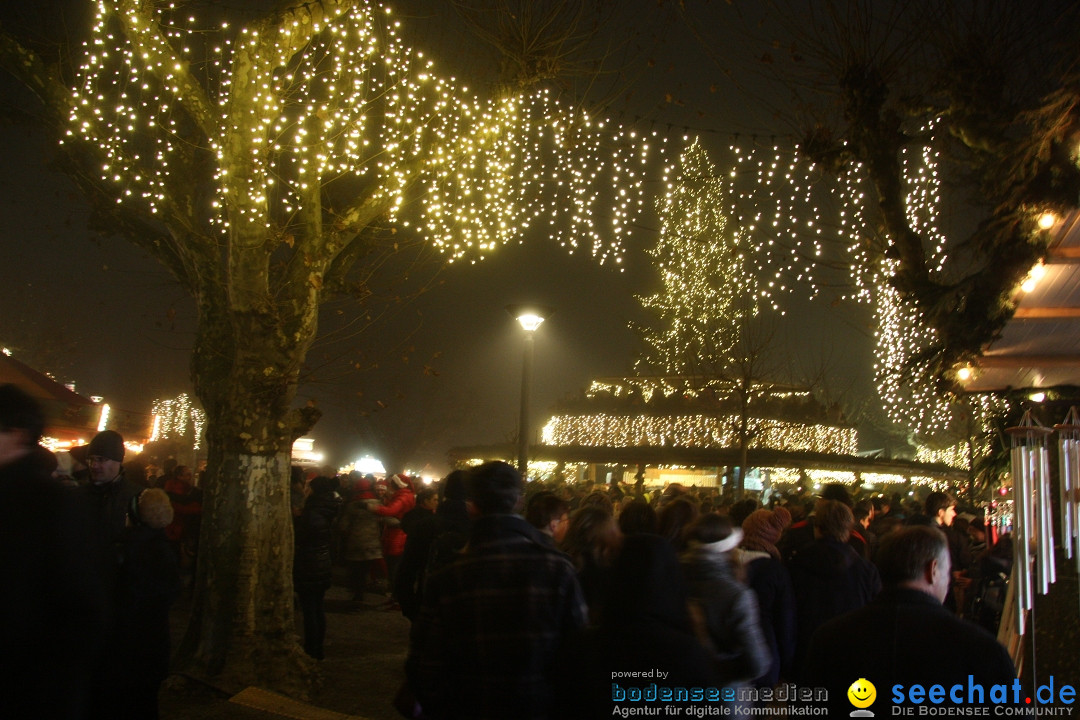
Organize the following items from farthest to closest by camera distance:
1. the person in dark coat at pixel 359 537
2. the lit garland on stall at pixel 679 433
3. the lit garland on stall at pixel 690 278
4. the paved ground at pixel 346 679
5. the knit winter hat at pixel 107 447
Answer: the lit garland on stall at pixel 690 278 → the lit garland on stall at pixel 679 433 → the person in dark coat at pixel 359 537 → the paved ground at pixel 346 679 → the knit winter hat at pixel 107 447

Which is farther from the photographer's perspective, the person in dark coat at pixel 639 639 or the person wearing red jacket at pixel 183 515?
the person wearing red jacket at pixel 183 515

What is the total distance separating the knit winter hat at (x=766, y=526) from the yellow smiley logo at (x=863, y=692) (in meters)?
3.03

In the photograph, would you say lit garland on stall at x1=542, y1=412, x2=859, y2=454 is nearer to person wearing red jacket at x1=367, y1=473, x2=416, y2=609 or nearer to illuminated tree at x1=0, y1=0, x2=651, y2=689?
person wearing red jacket at x1=367, y1=473, x2=416, y2=609

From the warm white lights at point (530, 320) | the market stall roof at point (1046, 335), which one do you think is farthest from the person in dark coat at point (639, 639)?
the warm white lights at point (530, 320)


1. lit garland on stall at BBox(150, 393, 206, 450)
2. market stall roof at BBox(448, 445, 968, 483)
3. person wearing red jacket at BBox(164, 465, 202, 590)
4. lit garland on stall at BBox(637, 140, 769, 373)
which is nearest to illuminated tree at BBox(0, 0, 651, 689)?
person wearing red jacket at BBox(164, 465, 202, 590)

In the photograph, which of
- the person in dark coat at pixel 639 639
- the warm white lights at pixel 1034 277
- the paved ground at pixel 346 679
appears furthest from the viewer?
the paved ground at pixel 346 679

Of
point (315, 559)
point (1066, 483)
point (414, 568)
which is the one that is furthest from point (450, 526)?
point (1066, 483)

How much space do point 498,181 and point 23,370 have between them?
8074mm

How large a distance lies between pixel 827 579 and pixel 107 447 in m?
4.74

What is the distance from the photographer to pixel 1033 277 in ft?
20.3

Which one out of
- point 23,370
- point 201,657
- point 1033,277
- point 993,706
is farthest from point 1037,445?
point 23,370

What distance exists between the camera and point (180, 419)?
57.7m

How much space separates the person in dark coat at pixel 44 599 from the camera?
255 centimetres

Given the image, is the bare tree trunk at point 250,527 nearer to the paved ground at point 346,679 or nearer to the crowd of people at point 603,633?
the paved ground at point 346,679
